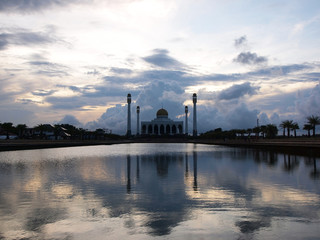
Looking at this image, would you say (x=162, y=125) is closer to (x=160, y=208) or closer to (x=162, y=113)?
(x=162, y=113)

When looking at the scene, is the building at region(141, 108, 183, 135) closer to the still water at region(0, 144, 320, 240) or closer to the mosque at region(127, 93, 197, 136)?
the mosque at region(127, 93, 197, 136)

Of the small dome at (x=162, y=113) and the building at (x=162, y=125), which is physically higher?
the small dome at (x=162, y=113)

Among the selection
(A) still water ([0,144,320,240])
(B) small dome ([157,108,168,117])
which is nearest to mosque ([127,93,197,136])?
(B) small dome ([157,108,168,117])

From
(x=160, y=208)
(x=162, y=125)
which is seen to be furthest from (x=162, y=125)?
(x=160, y=208)

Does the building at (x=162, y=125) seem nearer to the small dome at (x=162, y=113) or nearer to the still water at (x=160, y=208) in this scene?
the small dome at (x=162, y=113)

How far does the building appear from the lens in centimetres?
14362

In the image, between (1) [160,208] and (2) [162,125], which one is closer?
(1) [160,208]

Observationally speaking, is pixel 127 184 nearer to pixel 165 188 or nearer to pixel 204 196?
pixel 165 188

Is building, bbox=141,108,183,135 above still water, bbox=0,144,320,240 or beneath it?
above

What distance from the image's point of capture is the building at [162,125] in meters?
144

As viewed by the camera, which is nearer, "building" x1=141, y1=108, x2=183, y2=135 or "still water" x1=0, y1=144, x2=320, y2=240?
"still water" x1=0, y1=144, x2=320, y2=240

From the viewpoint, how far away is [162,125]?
14388 centimetres

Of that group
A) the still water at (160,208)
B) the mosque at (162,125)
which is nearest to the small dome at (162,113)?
the mosque at (162,125)

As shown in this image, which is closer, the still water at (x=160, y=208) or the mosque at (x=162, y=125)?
the still water at (x=160, y=208)
